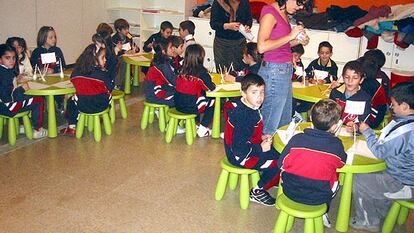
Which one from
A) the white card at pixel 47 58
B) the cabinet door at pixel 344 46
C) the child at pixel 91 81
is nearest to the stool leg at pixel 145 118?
the child at pixel 91 81

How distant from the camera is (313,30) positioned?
7.05 metres

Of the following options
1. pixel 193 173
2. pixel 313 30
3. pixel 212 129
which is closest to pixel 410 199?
pixel 193 173

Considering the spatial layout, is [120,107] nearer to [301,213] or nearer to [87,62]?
[87,62]

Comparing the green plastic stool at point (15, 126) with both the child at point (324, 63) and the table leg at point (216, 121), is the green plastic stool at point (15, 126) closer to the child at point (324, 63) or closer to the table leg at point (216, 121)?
the table leg at point (216, 121)

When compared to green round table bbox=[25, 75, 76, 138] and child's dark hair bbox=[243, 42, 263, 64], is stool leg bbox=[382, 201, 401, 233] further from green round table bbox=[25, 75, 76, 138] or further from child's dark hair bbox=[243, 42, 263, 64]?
green round table bbox=[25, 75, 76, 138]

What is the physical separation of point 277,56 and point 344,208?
120 cm

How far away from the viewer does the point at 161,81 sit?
4.98m

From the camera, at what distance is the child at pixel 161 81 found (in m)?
4.93

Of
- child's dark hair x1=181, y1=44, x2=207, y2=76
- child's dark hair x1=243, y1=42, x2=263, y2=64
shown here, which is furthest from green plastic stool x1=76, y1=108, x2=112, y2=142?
child's dark hair x1=243, y1=42, x2=263, y2=64

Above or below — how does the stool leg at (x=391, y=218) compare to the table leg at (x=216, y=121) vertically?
below

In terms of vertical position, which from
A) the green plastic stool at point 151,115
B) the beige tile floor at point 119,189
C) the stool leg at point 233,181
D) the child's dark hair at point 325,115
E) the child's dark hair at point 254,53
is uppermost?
the child's dark hair at point 254,53

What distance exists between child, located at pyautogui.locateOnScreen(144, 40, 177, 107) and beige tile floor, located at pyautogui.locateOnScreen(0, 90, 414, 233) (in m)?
0.45

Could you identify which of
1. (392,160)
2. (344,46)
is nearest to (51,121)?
(392,160)

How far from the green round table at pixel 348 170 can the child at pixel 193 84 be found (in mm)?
1422
